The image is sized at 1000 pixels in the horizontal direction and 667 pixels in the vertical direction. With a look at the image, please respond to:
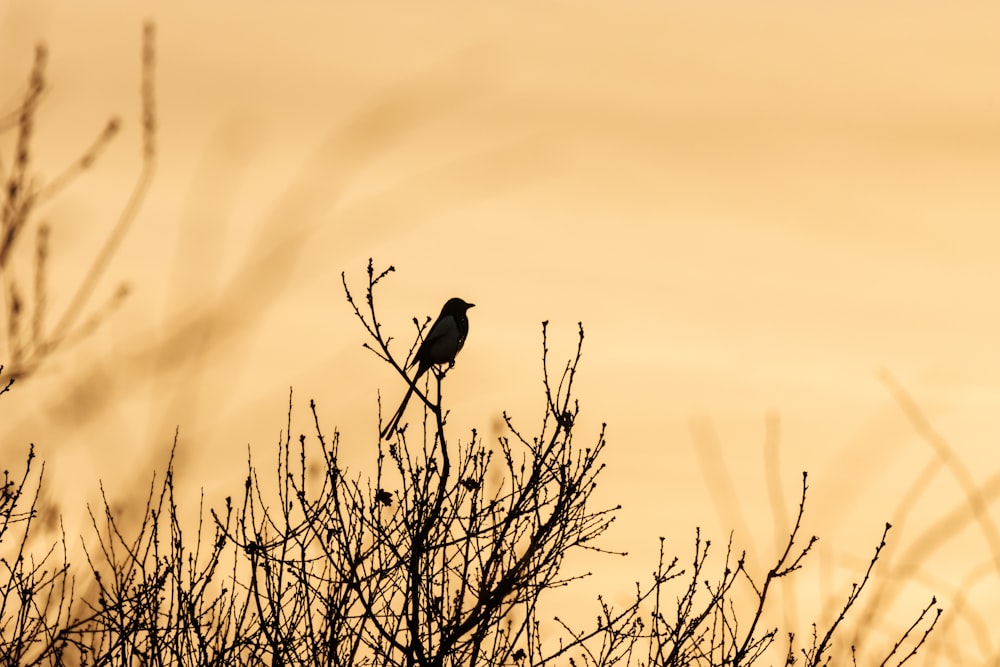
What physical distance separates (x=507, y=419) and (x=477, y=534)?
82 centimetres

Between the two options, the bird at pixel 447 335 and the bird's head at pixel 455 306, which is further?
the bird's head at pixel 455 306

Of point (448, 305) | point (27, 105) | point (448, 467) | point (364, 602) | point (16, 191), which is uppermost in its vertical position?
point (448, 305)

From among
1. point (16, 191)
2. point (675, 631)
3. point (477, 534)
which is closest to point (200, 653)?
point (477, 534)

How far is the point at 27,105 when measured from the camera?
4.27 meters

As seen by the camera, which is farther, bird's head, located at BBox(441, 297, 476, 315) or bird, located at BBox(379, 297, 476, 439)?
bird's head, located at BBox(441, 297, 476, 315)

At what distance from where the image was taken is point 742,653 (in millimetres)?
8906

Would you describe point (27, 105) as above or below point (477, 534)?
below

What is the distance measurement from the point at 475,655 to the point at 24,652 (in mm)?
3290

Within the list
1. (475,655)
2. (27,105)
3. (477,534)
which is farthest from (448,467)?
(27,105)

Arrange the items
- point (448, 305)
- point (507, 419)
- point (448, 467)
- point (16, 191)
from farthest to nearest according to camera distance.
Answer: point (448, 305)
point (507, 419)
point (448, 467)
point (16, 191)

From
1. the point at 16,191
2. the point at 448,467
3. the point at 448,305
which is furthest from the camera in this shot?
the point at 448,305

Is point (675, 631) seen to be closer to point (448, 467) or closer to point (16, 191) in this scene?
point (448, 467)

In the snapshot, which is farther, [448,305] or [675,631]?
[448,305]

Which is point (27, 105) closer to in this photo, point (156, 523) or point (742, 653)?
point (156, 523)
